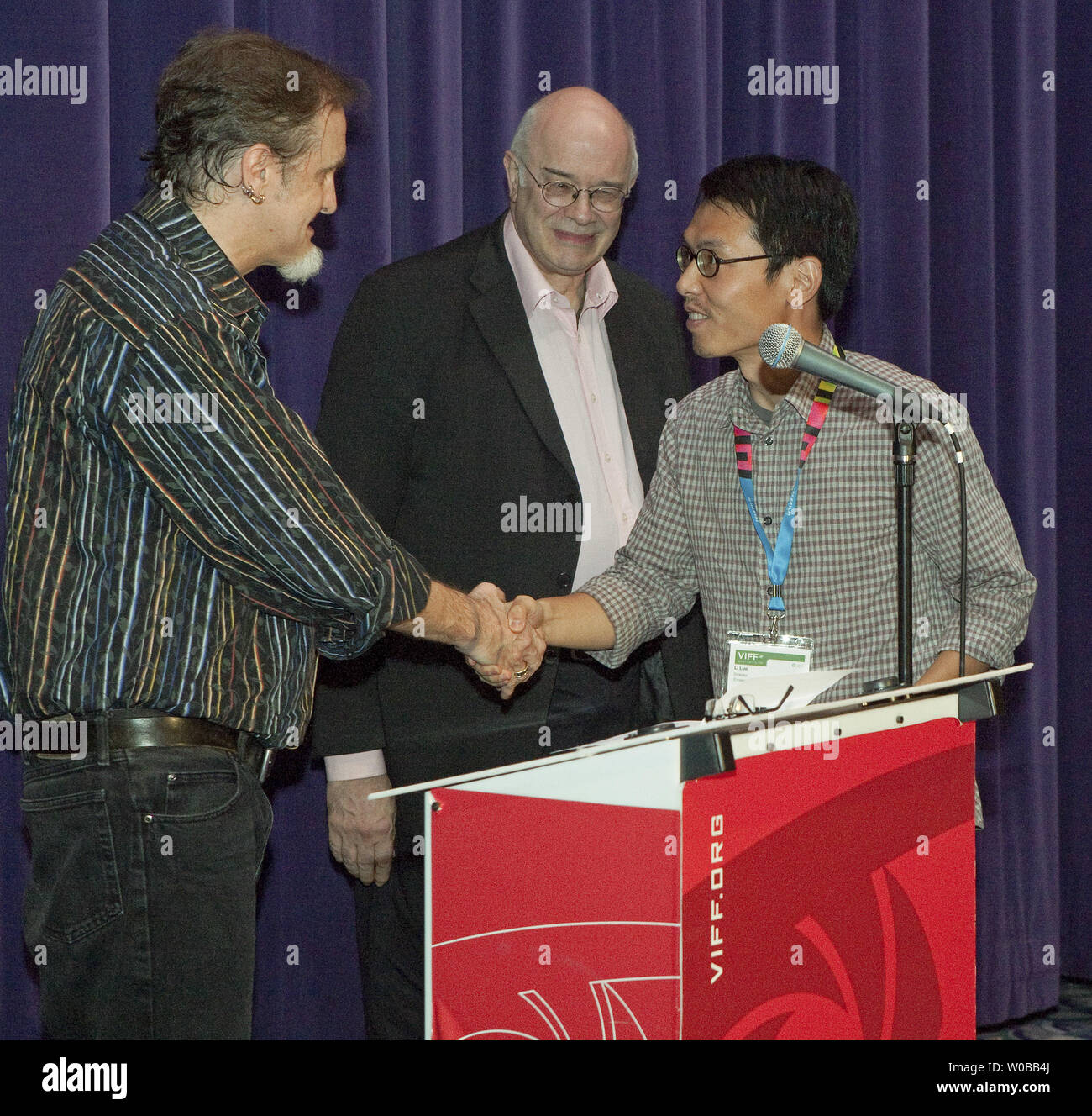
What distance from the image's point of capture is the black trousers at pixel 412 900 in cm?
258

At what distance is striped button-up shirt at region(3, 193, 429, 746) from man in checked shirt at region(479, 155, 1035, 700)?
23.8 inches

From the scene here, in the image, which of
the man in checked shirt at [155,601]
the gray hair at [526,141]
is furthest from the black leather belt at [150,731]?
the gray hair at [526,141]

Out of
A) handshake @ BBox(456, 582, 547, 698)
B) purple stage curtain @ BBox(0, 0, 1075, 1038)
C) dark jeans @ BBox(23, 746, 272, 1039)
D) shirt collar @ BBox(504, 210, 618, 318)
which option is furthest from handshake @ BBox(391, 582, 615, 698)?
purple stage curtain @ BBox(0, 0, 1075, 1038)

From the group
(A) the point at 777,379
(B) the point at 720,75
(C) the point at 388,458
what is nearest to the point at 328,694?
(C) the point at 388,458

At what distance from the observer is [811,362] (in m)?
1.70

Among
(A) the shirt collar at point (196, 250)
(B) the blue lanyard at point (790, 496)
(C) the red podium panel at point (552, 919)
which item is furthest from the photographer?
(B) the blue lanyard at point (790, 496)

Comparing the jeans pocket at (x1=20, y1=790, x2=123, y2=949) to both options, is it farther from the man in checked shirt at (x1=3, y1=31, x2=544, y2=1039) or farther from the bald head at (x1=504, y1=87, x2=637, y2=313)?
the bald head at (x1=504, y1=87, x2=637, y2=313)

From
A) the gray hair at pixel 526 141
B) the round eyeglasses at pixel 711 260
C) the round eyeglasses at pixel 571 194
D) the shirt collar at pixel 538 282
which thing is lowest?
the round eyeglasses at pixel 711 260

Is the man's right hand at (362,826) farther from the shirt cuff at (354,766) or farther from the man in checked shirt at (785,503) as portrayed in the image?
the man in checked shirt at (785,503)

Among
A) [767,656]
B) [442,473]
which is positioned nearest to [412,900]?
[442,473]

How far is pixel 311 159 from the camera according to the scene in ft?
6.23

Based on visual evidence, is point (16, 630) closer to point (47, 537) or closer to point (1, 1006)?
point (47, 537)

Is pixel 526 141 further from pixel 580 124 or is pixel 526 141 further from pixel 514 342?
pixel 514 342
